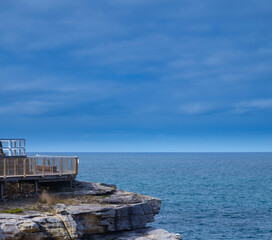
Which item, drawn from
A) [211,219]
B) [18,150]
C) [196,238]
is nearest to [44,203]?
[18,150]

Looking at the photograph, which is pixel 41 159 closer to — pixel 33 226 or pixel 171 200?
pixel 33 226

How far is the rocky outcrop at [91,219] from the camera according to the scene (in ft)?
82.0

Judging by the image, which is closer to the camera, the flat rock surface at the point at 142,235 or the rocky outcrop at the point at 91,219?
the rocky outcrop at the point at 91,219

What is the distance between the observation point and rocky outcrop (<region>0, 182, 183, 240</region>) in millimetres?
25000

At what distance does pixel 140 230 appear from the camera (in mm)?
30484

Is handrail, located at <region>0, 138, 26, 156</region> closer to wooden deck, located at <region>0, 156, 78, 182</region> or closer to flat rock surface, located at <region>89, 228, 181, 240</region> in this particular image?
wooden deck, located at <region>0, 156, 78, 182</region>

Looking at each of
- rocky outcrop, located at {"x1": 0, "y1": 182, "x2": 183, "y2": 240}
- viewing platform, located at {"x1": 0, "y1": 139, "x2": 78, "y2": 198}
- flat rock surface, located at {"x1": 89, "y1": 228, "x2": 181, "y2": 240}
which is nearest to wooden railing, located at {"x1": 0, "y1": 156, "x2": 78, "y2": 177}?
viewing platform, located at {"x1": 0, "y1": 139, "x2": 78, "y2": 198}

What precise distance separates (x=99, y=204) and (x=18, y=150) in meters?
14.5

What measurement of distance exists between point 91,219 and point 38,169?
1082cm

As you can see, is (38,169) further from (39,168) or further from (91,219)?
(91,219)

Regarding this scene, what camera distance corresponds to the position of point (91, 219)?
92.8 feet

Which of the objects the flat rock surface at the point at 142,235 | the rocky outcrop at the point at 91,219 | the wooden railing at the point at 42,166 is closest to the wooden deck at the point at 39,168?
the wooden railing at the point at 42,166

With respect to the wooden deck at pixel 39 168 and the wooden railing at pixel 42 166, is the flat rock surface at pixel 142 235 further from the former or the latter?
the wooden railing at pixel 42 166

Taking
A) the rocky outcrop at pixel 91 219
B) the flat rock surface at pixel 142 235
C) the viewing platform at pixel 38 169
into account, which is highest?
the viewing platform at pixel 38 169
